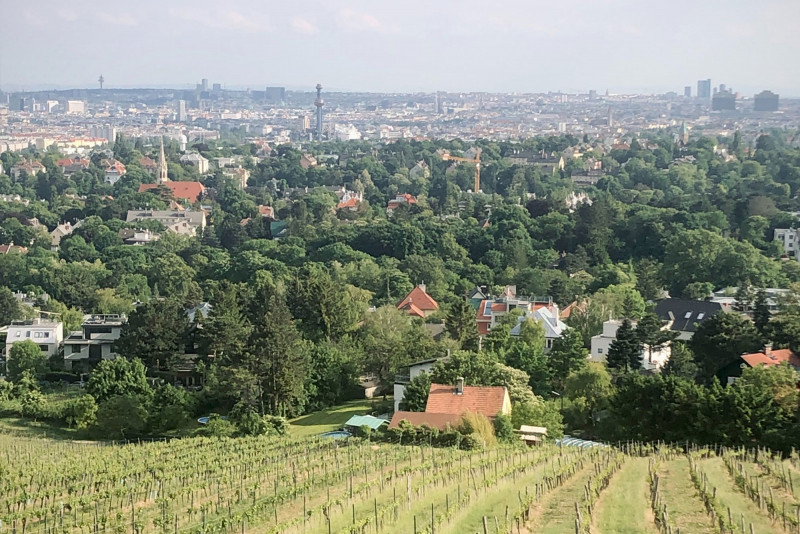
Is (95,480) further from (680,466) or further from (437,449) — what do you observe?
(680,466)

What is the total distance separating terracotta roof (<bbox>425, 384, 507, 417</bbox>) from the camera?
Result: 20.0 m

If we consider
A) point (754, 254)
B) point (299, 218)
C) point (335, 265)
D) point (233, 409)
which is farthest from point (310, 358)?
point (299, 218)

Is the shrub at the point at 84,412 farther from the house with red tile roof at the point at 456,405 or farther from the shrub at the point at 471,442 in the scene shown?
the shrub at the point at 471,442

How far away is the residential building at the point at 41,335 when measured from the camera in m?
29.8

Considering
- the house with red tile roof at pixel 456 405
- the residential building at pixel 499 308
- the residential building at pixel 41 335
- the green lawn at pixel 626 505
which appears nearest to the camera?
the green lawn at pixel 626 505

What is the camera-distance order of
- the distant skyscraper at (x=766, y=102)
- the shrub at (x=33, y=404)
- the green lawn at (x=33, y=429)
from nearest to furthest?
the green lawn at (x=33, y=429), the shrub at (x=33, y=404), the distant skyscraper at (x=766, y=102)

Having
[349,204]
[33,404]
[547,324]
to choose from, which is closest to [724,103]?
[349,204]

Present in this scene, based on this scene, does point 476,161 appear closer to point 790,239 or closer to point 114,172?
point 114,172

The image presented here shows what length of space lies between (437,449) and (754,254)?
2222 cm

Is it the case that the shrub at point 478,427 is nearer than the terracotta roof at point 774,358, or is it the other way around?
the shrub at point 478,427

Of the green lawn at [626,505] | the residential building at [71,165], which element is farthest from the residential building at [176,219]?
the green lawn at [626,505]

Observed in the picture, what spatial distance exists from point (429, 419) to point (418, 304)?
14405mm

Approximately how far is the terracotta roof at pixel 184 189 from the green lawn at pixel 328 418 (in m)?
43.9

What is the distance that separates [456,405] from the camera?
20.3 metres
